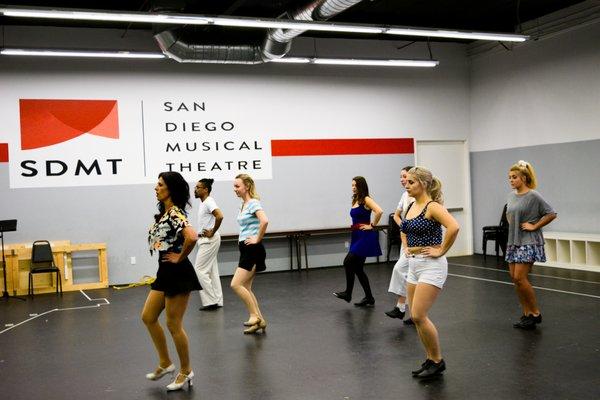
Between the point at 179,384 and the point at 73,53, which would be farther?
the point at 73,53

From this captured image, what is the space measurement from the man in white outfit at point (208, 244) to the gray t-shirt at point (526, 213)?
9.77ft

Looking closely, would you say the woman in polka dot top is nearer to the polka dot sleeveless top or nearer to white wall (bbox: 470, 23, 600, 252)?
the polka dot sleeveless top

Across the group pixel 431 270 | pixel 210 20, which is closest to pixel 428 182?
pixel 431 270

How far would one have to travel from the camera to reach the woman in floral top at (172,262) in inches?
163

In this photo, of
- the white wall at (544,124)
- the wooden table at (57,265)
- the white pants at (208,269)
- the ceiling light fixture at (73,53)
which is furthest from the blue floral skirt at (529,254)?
the wooden table at (57,265)

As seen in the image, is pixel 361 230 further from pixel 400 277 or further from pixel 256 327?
pixel 256 327

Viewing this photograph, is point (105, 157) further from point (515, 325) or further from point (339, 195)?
point (515, 325)

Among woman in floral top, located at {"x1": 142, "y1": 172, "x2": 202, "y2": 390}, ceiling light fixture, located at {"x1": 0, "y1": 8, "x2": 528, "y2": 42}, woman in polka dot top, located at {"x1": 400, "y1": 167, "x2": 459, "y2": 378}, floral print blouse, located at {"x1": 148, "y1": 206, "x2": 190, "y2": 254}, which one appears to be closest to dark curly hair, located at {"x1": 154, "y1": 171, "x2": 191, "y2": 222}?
woman in floral top, located at {"x1": 142, "y1": 172, "x2": 202, "y2": 390}

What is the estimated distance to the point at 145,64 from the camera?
10609 mm

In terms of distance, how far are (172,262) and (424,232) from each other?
172 cm

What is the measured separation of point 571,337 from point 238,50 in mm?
6636

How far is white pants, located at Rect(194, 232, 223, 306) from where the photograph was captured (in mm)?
7383

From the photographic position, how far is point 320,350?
17.8 feet

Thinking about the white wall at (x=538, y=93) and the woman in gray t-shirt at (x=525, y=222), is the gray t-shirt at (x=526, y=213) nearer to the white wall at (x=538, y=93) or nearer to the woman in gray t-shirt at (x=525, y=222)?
the woman in gray t-shirt at (x=525, y=222)
